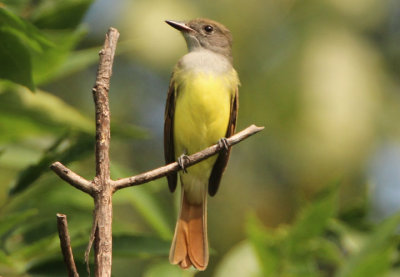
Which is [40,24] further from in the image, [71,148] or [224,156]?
[224,156]

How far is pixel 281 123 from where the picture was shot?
546cm

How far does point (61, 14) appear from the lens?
115 inches

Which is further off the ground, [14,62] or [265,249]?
[14,62]

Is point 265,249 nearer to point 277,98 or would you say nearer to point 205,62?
point 205,62

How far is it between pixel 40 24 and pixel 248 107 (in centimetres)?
282

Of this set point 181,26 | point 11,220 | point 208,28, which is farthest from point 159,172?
point 208,28

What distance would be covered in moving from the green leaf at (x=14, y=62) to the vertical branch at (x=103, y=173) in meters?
0.74

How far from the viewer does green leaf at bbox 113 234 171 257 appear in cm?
254

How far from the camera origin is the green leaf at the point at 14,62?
257 centimetres

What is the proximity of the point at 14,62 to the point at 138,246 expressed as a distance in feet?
2.38

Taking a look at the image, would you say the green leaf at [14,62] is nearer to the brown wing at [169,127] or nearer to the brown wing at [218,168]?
the brown wing at [169,127]

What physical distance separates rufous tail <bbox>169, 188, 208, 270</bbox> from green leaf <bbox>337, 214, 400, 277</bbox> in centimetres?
55

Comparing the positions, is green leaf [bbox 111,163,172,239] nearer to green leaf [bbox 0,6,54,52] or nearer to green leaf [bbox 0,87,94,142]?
green leaf [bbox 0,87,94,142]

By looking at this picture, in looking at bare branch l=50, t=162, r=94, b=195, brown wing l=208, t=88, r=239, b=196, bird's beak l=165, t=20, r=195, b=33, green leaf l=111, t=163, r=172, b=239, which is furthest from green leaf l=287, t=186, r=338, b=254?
bird's beak l=165, t=20, r=195, b=33
